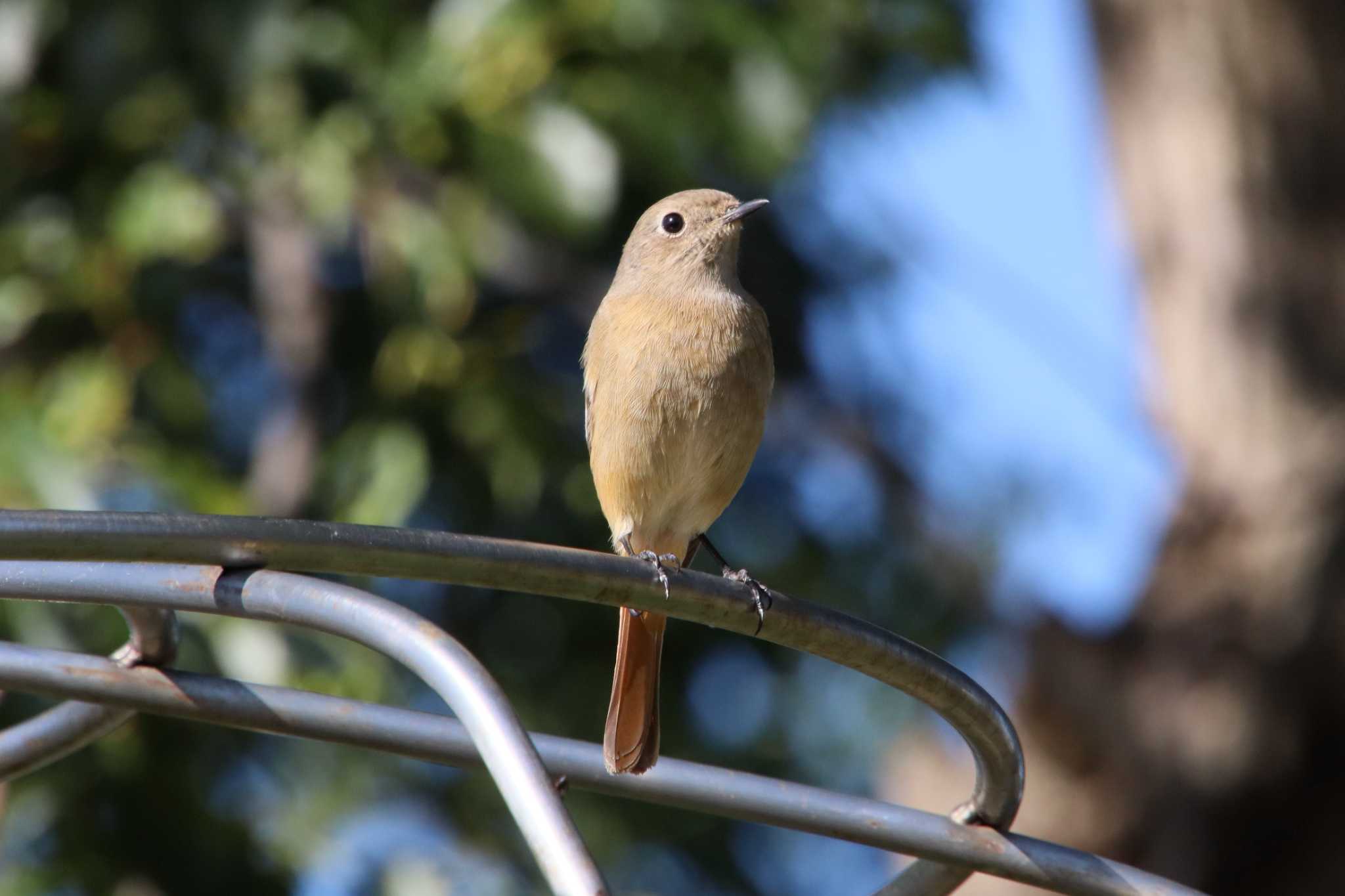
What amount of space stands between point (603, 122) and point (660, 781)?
2970mm

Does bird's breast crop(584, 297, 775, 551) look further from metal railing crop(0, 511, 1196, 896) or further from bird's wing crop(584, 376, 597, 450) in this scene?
metal railing crop(0, 511, 1196, 896)

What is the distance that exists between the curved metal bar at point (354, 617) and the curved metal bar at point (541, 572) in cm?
4

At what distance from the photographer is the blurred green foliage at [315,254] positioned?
4.66 meters

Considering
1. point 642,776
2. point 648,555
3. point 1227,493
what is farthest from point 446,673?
point 1227,493

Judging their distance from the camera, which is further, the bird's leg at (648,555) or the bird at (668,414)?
the bird at (668,414)

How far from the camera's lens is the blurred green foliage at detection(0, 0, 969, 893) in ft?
15.3

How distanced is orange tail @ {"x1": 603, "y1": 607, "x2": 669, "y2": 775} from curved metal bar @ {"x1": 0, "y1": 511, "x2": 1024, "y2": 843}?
39cm

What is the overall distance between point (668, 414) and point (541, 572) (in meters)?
2.03

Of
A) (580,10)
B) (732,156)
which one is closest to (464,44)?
(580,10)

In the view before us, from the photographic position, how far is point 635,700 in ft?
12.3

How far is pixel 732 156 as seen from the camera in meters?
5.07

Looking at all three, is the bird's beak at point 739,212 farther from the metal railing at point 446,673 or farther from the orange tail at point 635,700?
the metal railing at point 446,673

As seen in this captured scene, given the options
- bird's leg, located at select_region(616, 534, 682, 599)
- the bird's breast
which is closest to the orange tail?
bird's leg, located at select_region(616, 534, 682, 599)

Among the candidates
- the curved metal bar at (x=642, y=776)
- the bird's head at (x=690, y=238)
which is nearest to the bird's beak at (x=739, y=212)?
the bird's head at (x=690, y=238)
